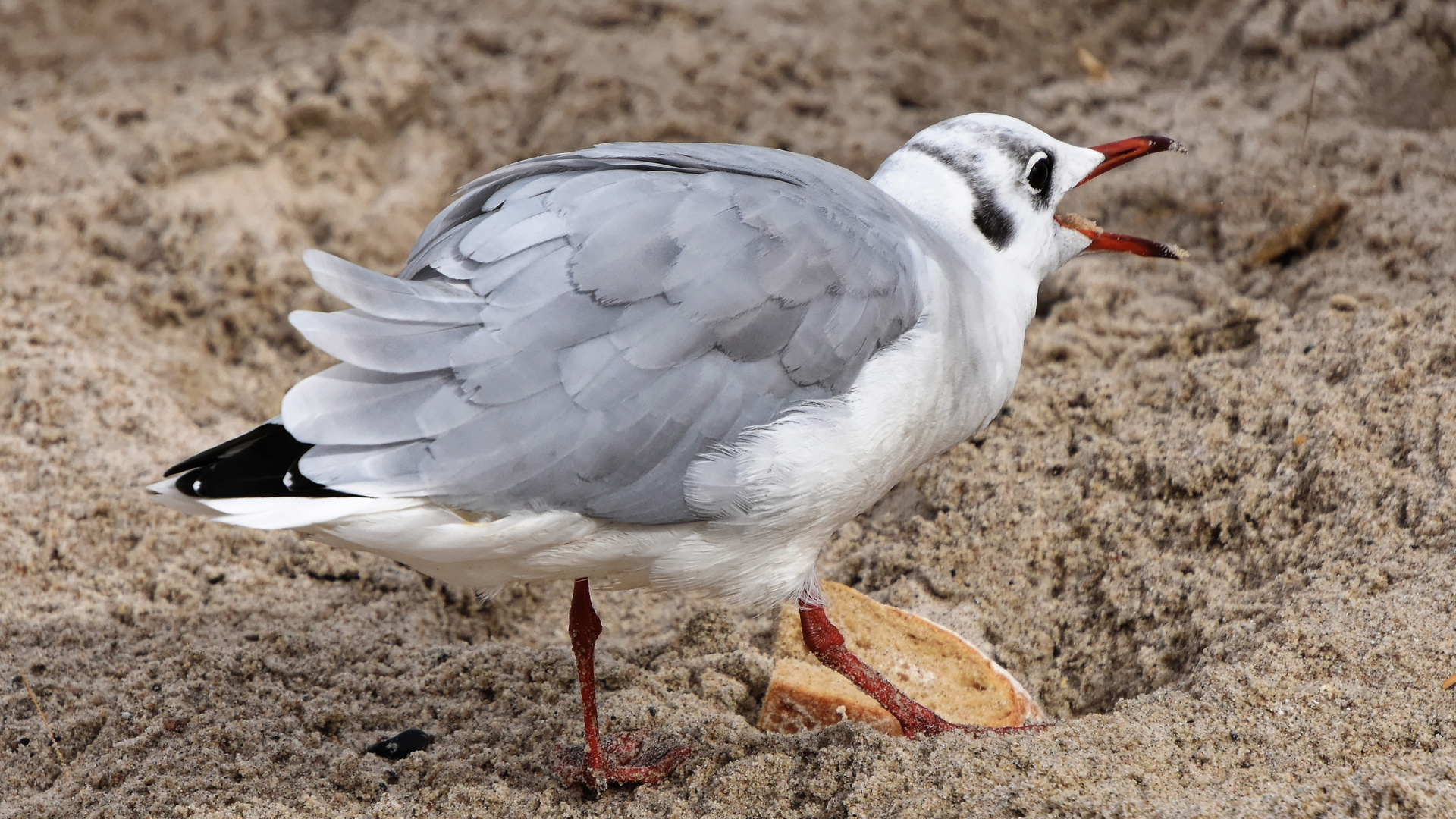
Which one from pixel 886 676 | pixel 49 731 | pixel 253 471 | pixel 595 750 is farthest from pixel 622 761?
pixel 49 731

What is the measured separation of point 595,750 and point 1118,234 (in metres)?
2.02

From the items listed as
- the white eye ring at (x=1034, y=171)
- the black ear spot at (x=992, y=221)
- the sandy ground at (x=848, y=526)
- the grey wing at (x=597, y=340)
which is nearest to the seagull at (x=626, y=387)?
the grey wing at (x=597, y=340)

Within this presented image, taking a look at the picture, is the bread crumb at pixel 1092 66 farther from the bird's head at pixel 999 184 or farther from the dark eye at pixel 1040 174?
the dark eye at pixel 1040 174

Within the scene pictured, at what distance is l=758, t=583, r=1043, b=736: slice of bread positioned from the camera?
3.24m

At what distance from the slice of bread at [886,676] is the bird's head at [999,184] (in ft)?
3.48

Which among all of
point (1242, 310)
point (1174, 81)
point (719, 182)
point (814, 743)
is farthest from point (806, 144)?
point (814, 743)

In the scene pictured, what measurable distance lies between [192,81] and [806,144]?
3.09 metres

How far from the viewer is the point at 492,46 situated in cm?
622

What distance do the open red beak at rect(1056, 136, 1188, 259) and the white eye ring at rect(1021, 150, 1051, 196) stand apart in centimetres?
12

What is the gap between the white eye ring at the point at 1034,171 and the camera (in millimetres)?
3314

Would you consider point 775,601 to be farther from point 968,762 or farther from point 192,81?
point 192,81

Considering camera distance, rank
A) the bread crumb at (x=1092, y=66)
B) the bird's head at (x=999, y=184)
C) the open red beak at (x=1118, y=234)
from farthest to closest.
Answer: the bread crumb at (x=1092, y=66) → the open red beak at (x=1118, y=234) → the bird's head at (x=999, y=184)

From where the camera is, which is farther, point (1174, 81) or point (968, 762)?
point (1174, 81)

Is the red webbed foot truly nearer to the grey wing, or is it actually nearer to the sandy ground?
the sandy ground
